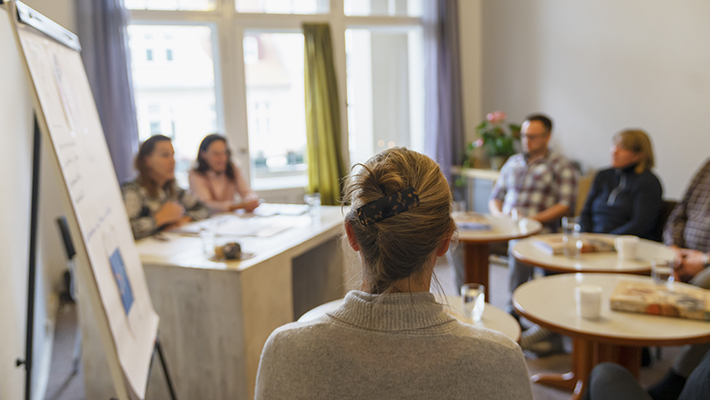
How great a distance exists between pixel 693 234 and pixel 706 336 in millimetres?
1462

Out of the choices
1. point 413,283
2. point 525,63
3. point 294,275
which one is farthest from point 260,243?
point 525,63

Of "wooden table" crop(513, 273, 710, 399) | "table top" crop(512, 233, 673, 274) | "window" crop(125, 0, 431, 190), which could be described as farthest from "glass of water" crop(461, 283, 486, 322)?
"window" crop(125, 0, 431, 190)

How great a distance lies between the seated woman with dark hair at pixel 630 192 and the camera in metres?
2.97

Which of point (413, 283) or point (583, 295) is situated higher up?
point (413, 283)

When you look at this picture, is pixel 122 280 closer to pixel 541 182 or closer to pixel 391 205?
pixel 391 205

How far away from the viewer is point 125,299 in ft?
4.83

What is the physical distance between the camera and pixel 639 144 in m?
2.98

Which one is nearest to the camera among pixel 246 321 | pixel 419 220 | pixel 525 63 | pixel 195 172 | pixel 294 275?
pixel 419 220

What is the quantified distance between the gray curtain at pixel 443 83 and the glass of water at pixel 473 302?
3552 millimetres

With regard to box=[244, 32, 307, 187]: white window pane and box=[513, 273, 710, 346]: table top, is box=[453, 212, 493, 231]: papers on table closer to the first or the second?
box=[513, 273, 710, 346]: table top

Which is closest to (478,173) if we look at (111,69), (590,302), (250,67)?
(250,67)

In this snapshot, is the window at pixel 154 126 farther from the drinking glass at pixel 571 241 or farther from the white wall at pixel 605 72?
the drinking glass at pixel 571 241

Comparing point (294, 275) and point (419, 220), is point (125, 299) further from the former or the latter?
point (294, 275)

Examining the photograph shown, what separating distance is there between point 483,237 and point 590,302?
3.33ft
